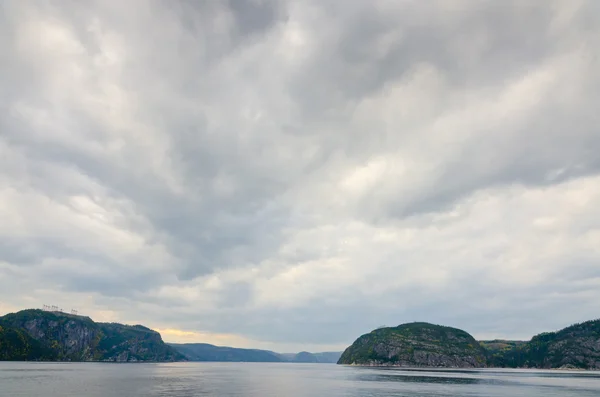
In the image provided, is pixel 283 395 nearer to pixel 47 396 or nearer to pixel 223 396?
pixel 223 396

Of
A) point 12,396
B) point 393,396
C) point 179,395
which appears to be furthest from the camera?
point 393,396

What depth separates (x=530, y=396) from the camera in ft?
443

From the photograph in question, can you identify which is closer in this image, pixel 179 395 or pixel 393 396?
pixel 179 395

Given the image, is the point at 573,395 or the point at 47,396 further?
the point at 573,395

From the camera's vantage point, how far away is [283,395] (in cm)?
12731

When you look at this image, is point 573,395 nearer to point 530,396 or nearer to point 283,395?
point 530,396

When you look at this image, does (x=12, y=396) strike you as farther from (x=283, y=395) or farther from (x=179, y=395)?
(x=283, y=395)

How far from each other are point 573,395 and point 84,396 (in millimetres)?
167605

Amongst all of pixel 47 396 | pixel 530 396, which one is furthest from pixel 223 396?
pixel 530 396

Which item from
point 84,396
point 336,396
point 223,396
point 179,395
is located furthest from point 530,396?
point 84,396

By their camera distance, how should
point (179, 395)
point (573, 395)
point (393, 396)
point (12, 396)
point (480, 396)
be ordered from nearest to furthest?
point (12, 396)
point (179, 395)
point (393, 396)
point (480, 396)
point (573, 395)

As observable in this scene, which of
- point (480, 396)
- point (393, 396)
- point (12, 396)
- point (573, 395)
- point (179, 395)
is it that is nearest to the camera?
point (12, 396)

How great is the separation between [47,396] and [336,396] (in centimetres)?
8635

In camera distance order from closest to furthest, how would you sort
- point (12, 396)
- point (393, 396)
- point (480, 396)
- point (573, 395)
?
point (12, 396), point (393, 396), point (480, 396), point (573, 395)
